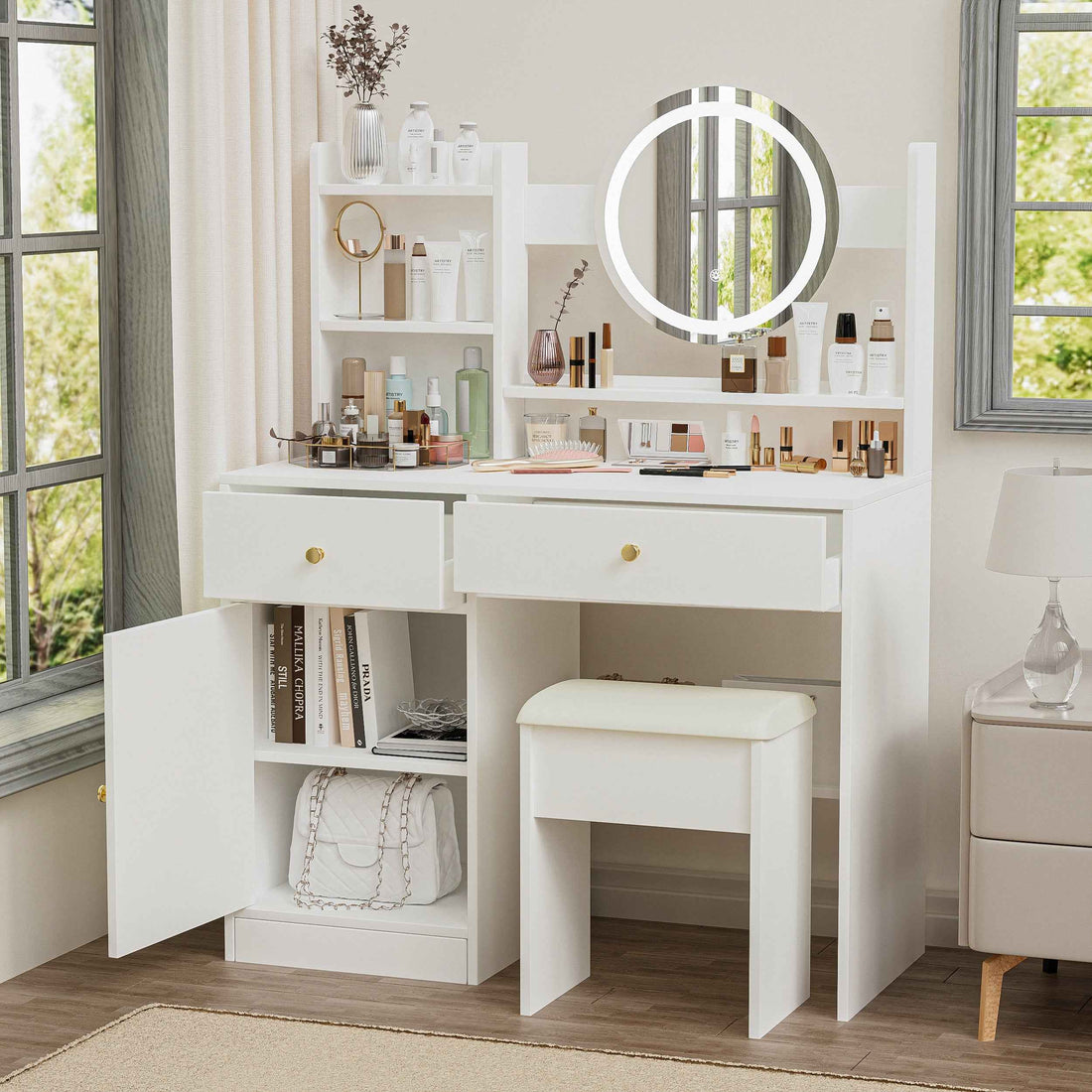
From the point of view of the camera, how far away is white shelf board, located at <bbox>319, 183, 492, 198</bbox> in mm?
3186

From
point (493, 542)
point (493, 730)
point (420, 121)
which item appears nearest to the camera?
point (493, 542)

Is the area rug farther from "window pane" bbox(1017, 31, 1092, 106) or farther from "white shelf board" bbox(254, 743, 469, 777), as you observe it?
"window pane" bbox(1017, 31, 1092, 106)

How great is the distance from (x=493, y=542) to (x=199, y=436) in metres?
0.60

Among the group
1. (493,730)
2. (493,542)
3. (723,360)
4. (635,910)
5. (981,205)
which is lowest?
(635,910)

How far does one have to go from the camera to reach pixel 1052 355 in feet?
10.3

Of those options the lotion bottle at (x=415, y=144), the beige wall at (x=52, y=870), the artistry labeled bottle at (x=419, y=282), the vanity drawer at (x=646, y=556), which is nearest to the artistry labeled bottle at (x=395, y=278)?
the artistry labeled bottle at (x=419, y=282)

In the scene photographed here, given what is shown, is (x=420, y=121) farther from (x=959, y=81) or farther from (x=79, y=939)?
(x=79, y=939)

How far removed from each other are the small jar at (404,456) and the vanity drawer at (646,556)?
0.75 ft

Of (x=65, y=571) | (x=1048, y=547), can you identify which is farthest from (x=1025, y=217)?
(x=65, y=571)

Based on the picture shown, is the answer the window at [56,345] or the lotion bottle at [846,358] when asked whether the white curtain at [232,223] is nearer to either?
the window at [56,345]

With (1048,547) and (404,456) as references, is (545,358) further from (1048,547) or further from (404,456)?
(1048,547)

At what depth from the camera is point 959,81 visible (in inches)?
121

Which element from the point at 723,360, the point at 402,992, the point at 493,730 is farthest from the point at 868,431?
the point at 402,992

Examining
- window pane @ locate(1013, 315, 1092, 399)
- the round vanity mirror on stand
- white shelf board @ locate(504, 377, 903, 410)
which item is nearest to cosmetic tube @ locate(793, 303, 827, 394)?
white shelf board @ locate(504, 377, 903, 410)
